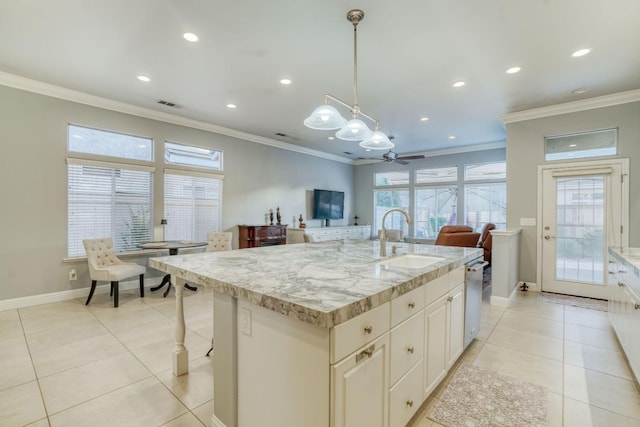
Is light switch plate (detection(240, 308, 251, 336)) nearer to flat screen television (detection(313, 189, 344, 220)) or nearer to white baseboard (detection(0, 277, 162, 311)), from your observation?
white baseboard (detection(0, 277, 162, 311))

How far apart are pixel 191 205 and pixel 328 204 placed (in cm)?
385

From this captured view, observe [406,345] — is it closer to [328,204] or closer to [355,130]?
[355,130]

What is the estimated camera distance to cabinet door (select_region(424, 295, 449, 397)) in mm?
1825

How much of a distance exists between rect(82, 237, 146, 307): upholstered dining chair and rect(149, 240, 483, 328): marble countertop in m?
2.47

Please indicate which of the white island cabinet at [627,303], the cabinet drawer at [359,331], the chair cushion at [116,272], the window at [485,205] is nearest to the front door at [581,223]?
the white island cabinet at [627,303]

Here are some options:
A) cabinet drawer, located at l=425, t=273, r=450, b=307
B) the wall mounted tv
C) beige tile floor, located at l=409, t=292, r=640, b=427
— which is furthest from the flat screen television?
cabinet drawer, located at l=425, t=273, r=450, b=307

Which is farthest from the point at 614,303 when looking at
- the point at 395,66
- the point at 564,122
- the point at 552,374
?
the point at 395,66

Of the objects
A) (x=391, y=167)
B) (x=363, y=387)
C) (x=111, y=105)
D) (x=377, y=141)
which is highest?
(x=111, y=105)

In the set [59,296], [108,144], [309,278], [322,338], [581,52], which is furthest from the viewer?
[108,144]

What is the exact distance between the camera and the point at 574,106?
441 centimetres

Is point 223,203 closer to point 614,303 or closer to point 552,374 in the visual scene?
point 552,374

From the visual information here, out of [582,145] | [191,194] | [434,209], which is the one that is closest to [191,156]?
[191,194]

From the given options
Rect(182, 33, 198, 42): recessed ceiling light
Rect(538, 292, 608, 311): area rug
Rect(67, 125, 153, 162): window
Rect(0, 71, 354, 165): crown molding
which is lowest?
Rect(538, 292, 608, 311): area rug

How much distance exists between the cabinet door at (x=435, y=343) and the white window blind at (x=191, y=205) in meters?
4.77
